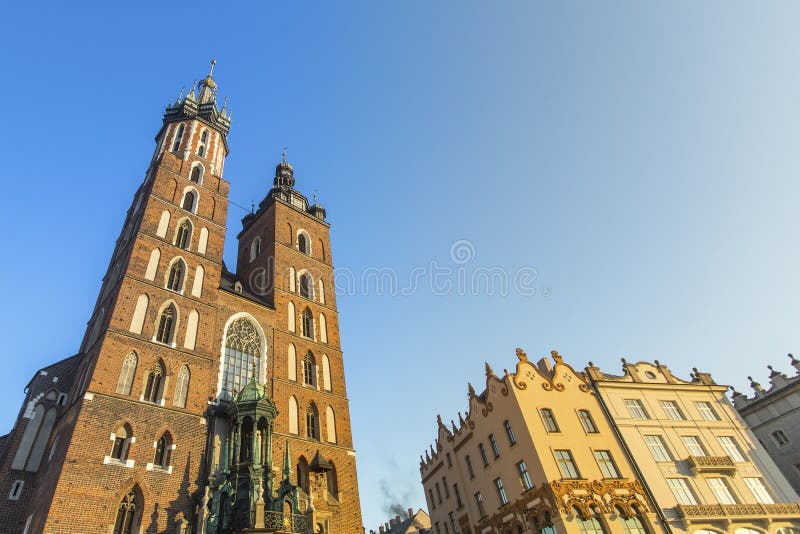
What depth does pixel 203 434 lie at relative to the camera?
22000mm

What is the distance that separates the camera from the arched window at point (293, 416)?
83.8ft

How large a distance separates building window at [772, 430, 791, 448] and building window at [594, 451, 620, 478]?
2028cm

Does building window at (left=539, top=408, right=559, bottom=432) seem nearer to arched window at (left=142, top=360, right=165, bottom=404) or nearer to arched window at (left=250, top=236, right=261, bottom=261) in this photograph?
arched window at (left=142, top=360, right=165, bottom=404)

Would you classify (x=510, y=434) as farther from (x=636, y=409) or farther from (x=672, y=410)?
(x=672, y=410)

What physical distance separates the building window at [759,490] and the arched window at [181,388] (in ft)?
102

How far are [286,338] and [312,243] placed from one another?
33.4 ft

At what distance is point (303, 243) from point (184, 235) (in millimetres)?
9785

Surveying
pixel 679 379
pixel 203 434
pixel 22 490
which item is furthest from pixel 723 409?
pixel 22 490

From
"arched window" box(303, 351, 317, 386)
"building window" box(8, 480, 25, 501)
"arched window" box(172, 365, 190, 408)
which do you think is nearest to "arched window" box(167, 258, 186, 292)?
"arched window" box(172, 365, 190, 408)

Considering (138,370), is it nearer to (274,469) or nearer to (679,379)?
(274,469)

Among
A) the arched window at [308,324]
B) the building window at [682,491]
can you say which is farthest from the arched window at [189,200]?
the building window at [682,491]

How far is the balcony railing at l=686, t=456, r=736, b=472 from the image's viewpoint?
27.2m

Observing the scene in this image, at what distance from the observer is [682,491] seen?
86.4ft

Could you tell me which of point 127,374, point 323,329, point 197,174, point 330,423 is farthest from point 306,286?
point 127,374
